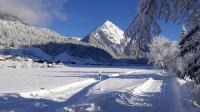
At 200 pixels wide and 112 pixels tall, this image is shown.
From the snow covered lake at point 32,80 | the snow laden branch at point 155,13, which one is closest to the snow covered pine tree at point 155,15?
the snow laden branch at point 155,13

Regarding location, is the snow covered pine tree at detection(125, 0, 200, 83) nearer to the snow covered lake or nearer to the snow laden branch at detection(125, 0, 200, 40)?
the snow laden branch at detection(125, 0, 200, 40)

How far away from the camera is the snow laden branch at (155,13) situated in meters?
9.58

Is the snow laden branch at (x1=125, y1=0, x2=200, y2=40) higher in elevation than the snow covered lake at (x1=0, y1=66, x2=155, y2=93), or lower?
higher

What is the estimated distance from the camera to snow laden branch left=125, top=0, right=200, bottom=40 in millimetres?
9578

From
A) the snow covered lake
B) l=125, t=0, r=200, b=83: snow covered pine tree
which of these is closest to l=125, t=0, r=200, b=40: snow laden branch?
l=125, t=0, r=200, b=83: snow covered pine tree

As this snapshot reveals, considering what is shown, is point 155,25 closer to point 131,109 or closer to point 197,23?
point 197,23

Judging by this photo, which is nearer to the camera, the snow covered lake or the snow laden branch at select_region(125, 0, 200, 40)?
the snow laden branch at select_region(125, 0, 200, 40)

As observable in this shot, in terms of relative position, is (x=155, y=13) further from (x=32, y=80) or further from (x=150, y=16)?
A: (x=32, y=80)

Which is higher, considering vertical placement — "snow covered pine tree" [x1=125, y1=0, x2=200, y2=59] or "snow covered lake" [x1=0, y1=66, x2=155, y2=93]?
"snow covered pine tree" [x1=125, y1=0, x2=200, y2=59]

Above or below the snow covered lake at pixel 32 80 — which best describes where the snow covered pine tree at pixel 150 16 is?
above

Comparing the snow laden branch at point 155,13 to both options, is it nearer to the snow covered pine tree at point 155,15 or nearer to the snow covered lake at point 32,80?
the snow covered pine tree at point 155,15

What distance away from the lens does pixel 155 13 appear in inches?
387

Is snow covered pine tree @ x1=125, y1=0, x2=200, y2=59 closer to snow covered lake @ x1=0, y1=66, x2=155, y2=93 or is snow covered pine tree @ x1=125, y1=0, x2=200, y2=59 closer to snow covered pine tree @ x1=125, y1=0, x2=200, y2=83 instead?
snow covered pine tree @ x1=125, y1=0, x2=200, y2=83

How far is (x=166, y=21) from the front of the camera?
1001cm
